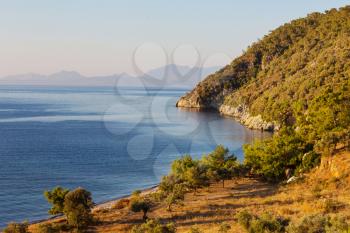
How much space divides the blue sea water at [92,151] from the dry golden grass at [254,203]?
15468mm

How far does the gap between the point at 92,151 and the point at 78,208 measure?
188ft

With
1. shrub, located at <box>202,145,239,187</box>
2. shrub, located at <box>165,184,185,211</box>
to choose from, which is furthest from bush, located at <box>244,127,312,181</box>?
shrub, located at <box>165,184,185,211</box>

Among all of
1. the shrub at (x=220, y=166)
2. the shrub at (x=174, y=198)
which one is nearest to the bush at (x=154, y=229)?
the shrub at (x=174, y=198)

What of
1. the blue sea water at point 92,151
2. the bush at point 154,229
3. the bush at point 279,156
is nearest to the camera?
the bush at point 154,229

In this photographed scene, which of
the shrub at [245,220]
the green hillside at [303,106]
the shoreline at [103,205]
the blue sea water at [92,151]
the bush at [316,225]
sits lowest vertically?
the shoreline at [103,205]

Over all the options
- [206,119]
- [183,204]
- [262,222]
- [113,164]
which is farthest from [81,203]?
[206,119]

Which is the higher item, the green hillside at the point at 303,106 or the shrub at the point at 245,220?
the green hillside at the point at 303,106

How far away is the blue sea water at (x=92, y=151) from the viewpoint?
6650 centimetres

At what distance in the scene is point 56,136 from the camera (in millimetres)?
122938

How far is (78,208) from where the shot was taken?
43.5 meters

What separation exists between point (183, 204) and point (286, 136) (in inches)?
897

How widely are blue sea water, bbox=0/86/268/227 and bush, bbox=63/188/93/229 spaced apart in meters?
11.3

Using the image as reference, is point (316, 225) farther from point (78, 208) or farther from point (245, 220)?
point (78, 208)

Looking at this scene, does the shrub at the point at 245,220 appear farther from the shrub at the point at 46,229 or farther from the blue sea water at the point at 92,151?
the blue sea water at the point at 92,151
